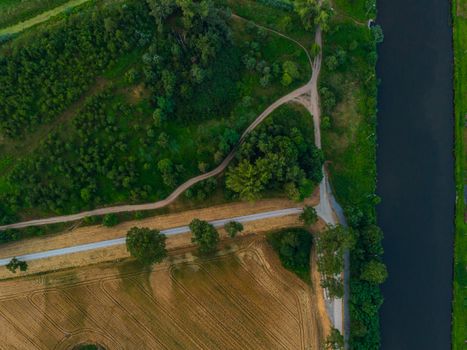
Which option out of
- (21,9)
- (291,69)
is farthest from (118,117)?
(291,69)

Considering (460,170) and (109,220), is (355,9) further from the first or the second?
(109,220)

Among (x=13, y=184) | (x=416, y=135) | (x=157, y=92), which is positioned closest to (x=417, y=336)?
(x=416, y=135)

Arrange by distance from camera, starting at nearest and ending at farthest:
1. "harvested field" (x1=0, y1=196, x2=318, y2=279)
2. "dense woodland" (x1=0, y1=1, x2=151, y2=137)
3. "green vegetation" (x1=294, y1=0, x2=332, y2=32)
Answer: "dense woodland" (x1=0, y1=1, x2=151, y2=137) → "harvested field" (x1=0, y1=196, x2=318, y2=279) → "green vegetation" (x1=294, y1=0, x2=332, y2=32)

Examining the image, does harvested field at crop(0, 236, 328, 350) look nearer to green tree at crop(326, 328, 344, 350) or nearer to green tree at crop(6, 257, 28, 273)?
green tree at crop(6, 257, 28, 273)

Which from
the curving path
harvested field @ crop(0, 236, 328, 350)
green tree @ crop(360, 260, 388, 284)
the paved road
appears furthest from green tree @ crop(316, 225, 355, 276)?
the paved road

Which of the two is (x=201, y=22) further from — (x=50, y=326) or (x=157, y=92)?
(x=50, y=326)

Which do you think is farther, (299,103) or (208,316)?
(299,103)
